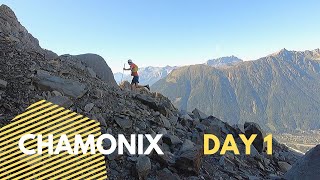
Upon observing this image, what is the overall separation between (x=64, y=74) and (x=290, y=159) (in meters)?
18.0

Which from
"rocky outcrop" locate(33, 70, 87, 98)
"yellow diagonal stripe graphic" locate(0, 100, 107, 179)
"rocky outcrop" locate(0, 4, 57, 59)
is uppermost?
"rocky outcrop" locate(0, 4, 57, 59)

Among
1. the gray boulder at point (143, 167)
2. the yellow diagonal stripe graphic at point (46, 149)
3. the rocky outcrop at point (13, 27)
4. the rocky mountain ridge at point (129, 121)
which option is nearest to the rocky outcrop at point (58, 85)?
the rocky mountain ridge at point (129, 121)

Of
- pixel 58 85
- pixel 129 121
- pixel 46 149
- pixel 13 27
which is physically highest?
pixel 13 27

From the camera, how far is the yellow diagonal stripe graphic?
11953 mm

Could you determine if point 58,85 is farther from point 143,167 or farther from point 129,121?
point 143,167

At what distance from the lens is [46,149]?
510 inches

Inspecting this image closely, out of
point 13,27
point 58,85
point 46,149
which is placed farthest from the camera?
point 13,27

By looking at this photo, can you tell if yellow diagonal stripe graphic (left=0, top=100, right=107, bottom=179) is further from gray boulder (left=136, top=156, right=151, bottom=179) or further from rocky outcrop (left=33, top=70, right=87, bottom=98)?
rocky outcrop (left=33, top=70, right=87, bottom=98)

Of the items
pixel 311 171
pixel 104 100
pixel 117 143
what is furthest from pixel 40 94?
pixel 311 171

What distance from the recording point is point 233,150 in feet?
67.3

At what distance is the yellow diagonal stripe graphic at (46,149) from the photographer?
12.0 metres

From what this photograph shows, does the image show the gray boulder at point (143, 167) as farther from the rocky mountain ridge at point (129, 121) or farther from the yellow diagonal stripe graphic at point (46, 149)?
the yellow diagonal stripe graphic at point (46, 149)

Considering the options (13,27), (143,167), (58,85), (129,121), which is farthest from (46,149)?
(13,27)

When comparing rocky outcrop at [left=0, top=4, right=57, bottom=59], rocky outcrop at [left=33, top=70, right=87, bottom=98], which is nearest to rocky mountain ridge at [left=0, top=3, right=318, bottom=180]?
rocky outcrop at [left=33, top=70, right=87, bottom=98]
